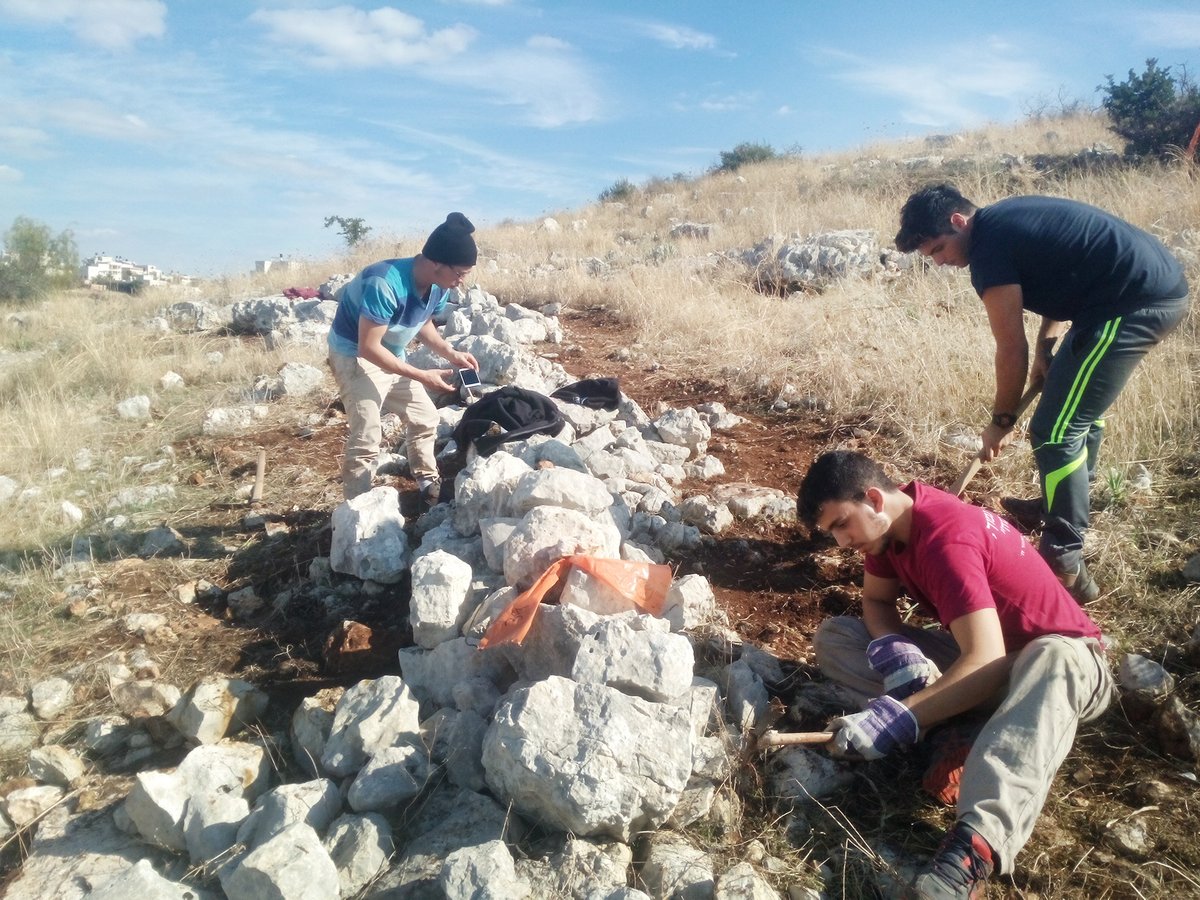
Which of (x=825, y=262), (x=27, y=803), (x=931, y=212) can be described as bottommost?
(x=27, y=803)

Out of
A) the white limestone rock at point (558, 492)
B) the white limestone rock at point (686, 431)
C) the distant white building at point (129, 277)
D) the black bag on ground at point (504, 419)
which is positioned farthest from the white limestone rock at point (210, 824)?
the distant white building at point (129, 277)

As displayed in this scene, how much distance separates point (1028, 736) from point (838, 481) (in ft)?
2.62

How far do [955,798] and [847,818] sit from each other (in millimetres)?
332

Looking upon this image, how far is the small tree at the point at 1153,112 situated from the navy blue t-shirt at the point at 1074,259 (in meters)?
9.98

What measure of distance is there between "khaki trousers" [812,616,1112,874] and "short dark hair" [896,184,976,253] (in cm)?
150

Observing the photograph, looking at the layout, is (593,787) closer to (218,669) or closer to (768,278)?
(218,669)

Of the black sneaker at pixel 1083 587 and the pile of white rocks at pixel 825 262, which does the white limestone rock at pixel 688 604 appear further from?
the pile of white rocks at pixel 825 262

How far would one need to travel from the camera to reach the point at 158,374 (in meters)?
7.46

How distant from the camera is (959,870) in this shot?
1.82 metres

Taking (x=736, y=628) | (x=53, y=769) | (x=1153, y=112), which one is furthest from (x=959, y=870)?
(x=1153, y=112)

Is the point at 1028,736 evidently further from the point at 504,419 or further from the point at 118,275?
the point at 118,275

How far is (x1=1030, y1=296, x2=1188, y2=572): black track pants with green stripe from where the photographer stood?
2738mm

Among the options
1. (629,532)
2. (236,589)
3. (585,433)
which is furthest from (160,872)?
(585,433)

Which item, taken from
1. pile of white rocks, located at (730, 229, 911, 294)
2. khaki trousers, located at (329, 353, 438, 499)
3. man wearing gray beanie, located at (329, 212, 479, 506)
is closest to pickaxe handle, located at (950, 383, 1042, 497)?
man wearing gray beanie, located at (329, 212, 479, 506)
